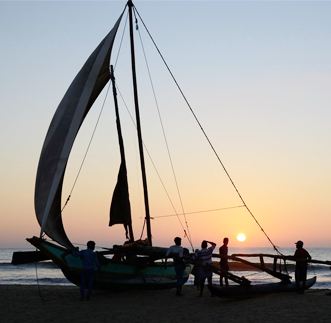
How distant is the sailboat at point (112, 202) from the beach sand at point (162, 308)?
1031 millimetres

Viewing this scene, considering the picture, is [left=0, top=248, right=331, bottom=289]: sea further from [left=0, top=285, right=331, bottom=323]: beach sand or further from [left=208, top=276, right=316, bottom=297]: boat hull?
[left=0, top=285, right=331, bottom=323]: beach sand

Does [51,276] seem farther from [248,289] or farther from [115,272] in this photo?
[248,289]

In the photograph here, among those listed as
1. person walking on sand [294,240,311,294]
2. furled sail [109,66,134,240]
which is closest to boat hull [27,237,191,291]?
furled sail [109,66,134,240]

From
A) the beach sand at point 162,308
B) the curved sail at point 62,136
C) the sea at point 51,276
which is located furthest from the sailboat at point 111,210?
the sea at point 51,276

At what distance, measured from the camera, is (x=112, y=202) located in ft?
61.3

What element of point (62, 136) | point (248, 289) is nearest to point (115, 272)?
point (248, 289)

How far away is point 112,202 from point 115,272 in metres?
3.38

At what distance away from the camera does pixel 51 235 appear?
47.6 ft

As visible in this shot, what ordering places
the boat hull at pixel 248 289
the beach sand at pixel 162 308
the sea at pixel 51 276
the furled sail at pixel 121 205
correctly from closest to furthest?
the beach sand at pixel 162 308 < the boat hull at pixel 248 289 < the furled sail at pixel 121 205 < the sea at pixel 51 276

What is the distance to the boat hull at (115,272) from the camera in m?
14.6

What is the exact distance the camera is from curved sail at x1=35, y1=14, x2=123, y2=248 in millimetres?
14257

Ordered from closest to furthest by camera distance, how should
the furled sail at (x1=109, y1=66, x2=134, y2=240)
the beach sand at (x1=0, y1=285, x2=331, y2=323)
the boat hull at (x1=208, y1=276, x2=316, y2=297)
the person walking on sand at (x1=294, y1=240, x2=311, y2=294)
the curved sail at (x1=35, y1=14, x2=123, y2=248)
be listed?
1. the beach sand at (x1=0, y1=285, x2=331, y2=323)
2. the boat hull at (x1=208, y1=276, x2=316, y2=297)
3. the curved sail at (x1=35, y1=14, x2=123, y2=248)
4. the person walking on sand at (x1=294, y1=240, x2=311, y2=294)
5. the furled sail at (x1=109, y1=66, x2=134, y2=240)

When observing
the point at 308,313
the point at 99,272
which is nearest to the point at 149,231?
the point at 99,272

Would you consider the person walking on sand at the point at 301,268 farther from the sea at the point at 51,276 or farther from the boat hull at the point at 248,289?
the sea at the point at 51,276
